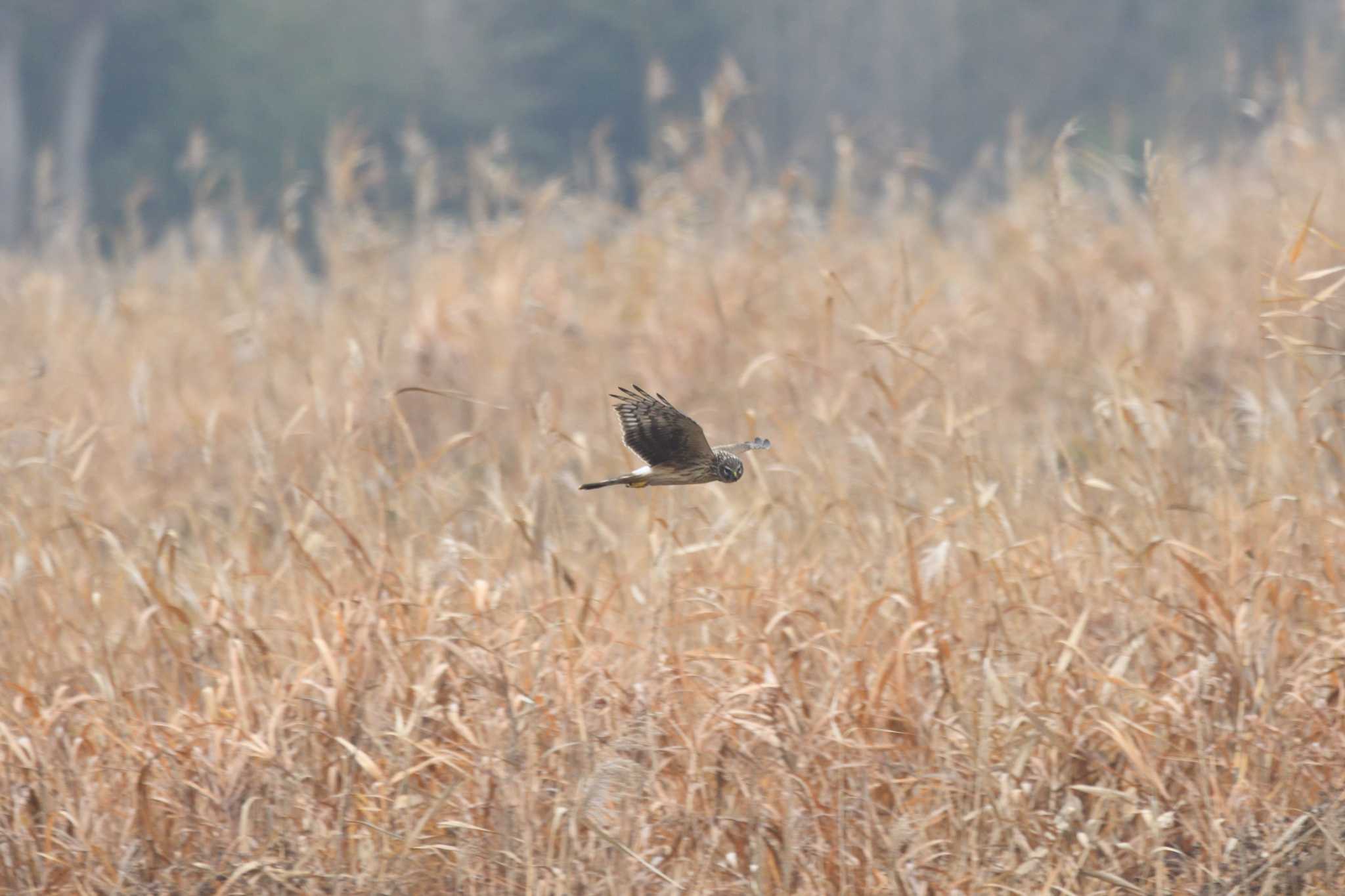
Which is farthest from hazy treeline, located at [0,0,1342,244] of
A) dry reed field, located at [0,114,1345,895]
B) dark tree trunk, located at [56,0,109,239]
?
dry reed field, located at [0,114,1345,895]

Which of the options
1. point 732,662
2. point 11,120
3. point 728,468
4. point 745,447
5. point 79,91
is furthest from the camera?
point 79,91

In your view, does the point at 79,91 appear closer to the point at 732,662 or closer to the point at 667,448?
the point at 732,662

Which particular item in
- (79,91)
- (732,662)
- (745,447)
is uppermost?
(745,447)

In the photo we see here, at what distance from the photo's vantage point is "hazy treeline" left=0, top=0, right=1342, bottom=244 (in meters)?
21.1

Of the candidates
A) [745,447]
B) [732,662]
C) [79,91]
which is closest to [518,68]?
[79,91]

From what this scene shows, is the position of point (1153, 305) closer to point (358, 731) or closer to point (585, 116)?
point (358, 731)

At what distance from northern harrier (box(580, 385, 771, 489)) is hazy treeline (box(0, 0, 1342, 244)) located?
19277 millimetres

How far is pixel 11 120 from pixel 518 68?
7.25 meters

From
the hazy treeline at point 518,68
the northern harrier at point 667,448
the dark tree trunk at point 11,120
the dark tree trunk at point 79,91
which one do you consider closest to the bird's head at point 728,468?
the northern harrier at point 667,448

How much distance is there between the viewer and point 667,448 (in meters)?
1.53

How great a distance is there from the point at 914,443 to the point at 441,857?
1485 mm

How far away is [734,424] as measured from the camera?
14.8 ft

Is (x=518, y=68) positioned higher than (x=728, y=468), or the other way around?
(x=728, y=468)

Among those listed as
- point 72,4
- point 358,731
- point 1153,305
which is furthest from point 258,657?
point 72,4
